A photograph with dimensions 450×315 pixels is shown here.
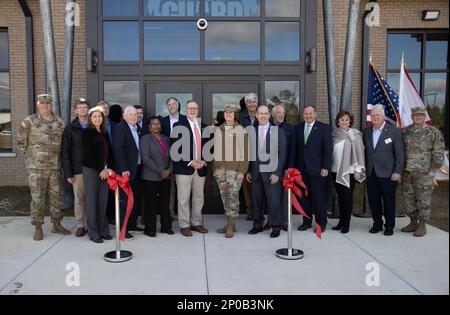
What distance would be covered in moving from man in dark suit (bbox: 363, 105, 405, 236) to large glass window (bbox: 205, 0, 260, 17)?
2.93 m

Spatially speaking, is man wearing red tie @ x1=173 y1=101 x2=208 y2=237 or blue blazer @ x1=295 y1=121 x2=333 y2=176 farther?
blue blazer @ x1=295 y1=121 x2=333 y2=176

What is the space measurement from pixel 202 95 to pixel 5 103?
20.3ft

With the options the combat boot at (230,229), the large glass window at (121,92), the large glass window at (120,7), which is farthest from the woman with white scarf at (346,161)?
the large glass window at (120,7)

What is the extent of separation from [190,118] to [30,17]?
20.8 ft

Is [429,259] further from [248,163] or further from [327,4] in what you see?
[327,4]

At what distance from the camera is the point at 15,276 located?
169 inches

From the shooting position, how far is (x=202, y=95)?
726cm

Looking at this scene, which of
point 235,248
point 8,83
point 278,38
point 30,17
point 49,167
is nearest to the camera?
point 235,248

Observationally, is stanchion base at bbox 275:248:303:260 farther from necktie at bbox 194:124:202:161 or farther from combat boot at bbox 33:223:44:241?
combat boot at bbox 33:223:44:241

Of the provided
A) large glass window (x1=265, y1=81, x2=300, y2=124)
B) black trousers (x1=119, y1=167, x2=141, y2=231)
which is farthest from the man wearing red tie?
large glass window (x1=265, y1=81, x2=300, y2=124)

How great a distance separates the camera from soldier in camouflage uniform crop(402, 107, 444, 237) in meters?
5.76

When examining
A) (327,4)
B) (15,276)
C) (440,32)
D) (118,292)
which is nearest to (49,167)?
(15,276)

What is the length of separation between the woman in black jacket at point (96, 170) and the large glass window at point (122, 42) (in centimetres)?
215

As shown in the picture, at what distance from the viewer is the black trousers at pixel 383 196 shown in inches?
232
